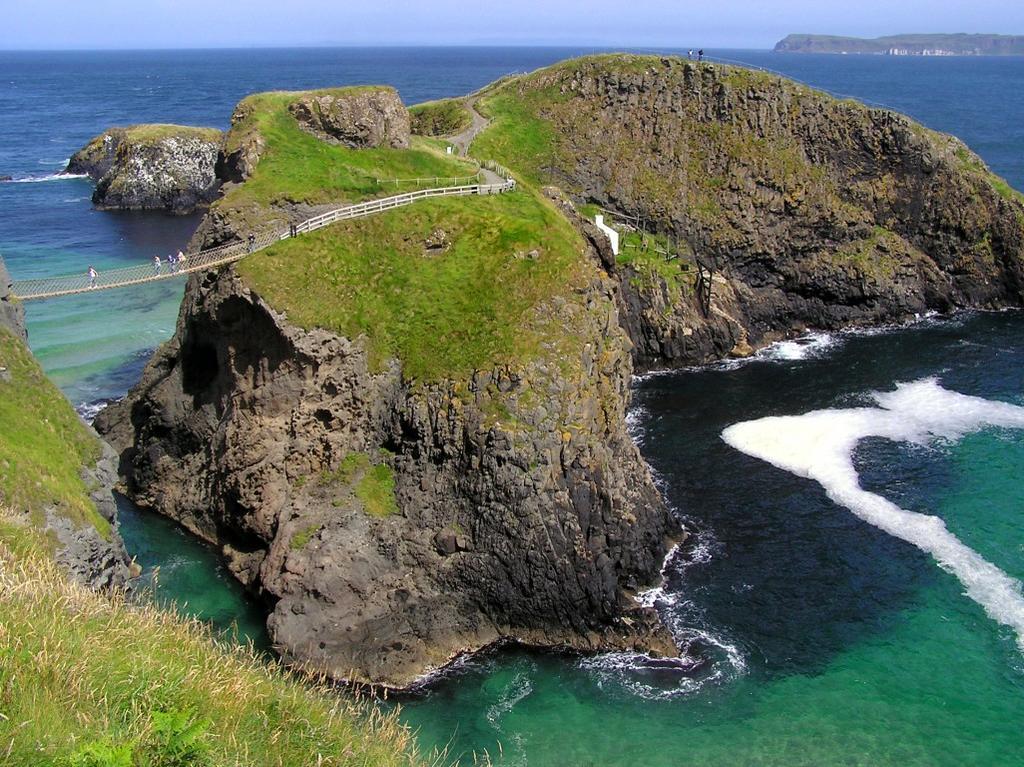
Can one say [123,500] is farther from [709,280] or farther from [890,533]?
[709,280]

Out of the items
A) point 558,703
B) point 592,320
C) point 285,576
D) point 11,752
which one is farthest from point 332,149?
point 11,752

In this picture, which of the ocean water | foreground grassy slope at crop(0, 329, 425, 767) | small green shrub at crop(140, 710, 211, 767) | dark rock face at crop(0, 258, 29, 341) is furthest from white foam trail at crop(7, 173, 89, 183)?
small green shrub at crop(140, 710, 211, 767)

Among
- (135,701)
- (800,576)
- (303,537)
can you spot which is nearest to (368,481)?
(303,537)

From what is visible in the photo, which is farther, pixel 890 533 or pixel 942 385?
pixel 942 385

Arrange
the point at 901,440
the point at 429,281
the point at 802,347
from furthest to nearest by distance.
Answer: the point at 802,347 → the point at 901,440 → the point at 429,281

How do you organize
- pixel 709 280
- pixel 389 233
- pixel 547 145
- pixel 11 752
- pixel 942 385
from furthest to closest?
pixel 547 145 → pixel 709 280 → pixel 942 385 → pixel 389 233 → pixel 11 752

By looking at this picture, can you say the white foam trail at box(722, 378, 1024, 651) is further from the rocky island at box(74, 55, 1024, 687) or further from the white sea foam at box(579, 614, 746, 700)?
the white sea foam at box(579, 614, 746, 700)

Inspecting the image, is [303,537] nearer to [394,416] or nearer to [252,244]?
[394,416]

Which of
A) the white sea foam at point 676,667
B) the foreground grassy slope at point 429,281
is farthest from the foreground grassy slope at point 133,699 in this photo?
the foreground grassy slope at point 429,281
